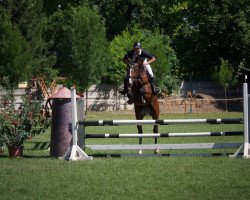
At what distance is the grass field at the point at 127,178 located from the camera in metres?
7.75

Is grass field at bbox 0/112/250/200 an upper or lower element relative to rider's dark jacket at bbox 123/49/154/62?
lower

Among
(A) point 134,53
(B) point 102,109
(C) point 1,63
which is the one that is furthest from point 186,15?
(A) point 134,53

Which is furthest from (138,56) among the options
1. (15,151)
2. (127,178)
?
(127,178)

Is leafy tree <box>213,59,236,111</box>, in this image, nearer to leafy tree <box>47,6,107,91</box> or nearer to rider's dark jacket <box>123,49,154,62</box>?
leafy tree <box>47,6,107,91</box>

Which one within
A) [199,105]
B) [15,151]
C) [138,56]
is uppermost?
[138,56]

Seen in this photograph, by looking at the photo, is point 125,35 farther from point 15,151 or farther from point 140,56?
point 15,151

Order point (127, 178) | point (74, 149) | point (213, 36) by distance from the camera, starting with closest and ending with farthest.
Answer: point (127, 178) < point (74, 149) < point (213, 36)

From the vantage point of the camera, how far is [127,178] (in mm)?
9086

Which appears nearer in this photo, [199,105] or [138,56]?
[138,56]

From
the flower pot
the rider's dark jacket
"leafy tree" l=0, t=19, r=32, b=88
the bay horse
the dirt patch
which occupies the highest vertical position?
"leafy tree" l=0, t=19, r=32, b=88

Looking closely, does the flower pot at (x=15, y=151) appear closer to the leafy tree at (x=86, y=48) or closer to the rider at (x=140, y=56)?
the rider at (x=140, y=56)

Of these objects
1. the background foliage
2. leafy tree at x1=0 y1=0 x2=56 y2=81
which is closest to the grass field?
the background foliage

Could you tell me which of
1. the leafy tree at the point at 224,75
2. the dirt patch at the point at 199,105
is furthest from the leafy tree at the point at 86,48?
the leafy tree at the point at 224,75

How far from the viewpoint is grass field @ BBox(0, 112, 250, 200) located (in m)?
7.75
